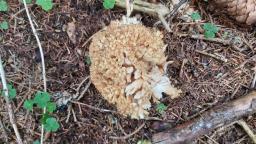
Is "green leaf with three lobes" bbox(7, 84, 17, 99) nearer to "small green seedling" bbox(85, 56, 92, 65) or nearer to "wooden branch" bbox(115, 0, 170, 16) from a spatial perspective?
"small green seedling" bbox(85, 56, 92, 65)

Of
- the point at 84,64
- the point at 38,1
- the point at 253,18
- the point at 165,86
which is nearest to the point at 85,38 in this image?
the point at 84,64

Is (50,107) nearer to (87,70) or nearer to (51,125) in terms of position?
(51,125)

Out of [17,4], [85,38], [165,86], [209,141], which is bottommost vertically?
[209,141]

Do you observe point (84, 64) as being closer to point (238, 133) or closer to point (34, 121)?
point (34, 121)

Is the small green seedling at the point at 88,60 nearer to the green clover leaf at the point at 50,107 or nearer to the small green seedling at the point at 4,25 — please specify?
the green clover leaf at the point at 50,107

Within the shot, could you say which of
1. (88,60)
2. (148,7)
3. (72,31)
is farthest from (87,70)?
(148,7)

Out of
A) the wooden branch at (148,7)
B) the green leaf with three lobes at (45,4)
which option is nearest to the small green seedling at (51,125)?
the green leaf with three lobes at (45,4)

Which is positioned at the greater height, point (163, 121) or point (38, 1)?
point (38, 1)
